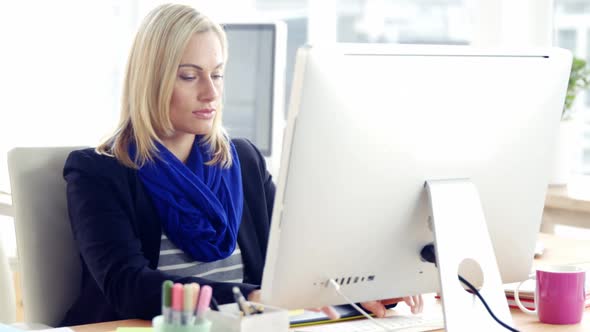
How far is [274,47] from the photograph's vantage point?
2457 millimetres

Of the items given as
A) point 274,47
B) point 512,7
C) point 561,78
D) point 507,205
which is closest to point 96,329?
point 507,205

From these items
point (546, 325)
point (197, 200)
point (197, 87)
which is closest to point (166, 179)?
point (197, 200)

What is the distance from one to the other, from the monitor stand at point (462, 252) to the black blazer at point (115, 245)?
33 cm

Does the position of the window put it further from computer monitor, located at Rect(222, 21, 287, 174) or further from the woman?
the woman

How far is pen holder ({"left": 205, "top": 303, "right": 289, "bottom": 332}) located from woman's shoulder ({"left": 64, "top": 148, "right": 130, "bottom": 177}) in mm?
628

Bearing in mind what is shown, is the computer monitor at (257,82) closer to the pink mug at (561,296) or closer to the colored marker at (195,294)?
the pink mug at (561,296)

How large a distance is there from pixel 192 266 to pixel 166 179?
0.59 feet

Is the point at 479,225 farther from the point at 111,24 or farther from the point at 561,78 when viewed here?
the point at 111,24

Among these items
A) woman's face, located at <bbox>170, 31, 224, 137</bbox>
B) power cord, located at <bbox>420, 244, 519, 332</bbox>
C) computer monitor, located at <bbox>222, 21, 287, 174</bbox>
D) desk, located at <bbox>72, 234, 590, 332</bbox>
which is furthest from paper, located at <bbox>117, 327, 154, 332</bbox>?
computer monitor, located at <bbox>222, 21, 287, 174</bbox>

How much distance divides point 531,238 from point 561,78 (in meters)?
0.25

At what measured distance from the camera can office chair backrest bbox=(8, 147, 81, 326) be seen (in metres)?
1.67

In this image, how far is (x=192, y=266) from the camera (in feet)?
5.72

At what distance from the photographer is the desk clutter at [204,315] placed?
993 mm

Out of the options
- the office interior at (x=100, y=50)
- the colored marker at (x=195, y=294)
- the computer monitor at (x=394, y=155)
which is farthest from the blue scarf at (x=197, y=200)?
the office interior at (x=100, y=50)
